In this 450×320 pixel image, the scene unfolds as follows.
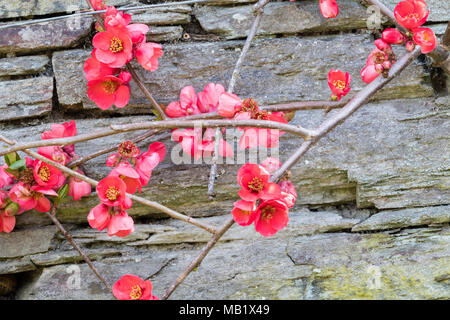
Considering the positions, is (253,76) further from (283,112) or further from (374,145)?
(374,145)

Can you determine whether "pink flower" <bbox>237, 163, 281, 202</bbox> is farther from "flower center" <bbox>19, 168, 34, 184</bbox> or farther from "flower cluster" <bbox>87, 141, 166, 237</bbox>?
"flower center" <bbox>19, 168, 34, 184</bbox>

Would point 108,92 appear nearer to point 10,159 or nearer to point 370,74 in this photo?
point 10,159

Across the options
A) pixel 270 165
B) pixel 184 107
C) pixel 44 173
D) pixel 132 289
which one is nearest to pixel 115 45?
pixel 184 107

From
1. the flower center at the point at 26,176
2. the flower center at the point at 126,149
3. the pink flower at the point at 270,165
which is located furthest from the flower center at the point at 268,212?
the flower center at the point at 26,176

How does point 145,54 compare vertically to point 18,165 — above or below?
above

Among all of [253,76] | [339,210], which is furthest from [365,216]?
[253,76]

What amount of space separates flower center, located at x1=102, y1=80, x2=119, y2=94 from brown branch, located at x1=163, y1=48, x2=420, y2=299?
1.64 feet

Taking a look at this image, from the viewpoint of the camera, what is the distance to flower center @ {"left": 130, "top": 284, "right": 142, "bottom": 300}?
108cm

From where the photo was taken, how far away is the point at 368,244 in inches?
51.9

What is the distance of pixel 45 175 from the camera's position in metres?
1.19

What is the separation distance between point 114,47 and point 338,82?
0.55 m

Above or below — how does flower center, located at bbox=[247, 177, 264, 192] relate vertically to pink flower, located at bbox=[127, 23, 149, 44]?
below

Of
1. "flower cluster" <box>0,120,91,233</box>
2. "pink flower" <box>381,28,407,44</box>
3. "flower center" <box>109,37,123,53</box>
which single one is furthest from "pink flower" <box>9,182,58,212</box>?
"pink flower" <box>381,28,407,44</box>

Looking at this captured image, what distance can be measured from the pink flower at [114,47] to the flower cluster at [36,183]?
0.21 metres
